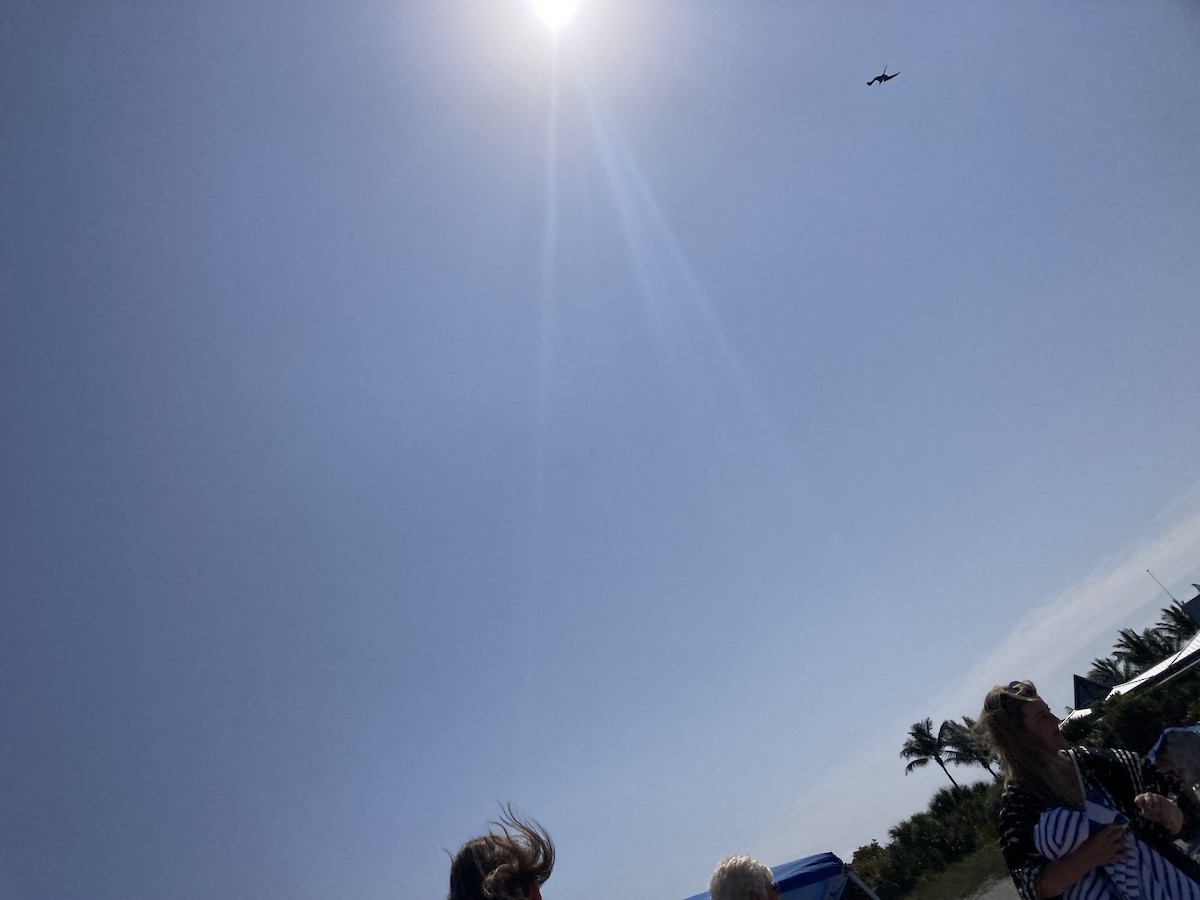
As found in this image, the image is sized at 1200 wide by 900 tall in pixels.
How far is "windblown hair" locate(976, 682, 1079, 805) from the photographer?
2.51 meters

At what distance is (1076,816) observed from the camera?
2.37 metres

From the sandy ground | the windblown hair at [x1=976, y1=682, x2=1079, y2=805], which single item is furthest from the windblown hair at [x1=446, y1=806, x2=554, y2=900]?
the sandy ground

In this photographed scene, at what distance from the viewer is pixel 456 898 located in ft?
6.70

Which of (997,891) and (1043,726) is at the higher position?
(1043,726)

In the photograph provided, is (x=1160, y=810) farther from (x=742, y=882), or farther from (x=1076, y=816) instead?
(x=742, y=882)

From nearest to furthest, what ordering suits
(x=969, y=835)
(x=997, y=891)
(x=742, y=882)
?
1. (x=742, y=882)
2. (x=997, y=891)
3. (x=969, y=835)

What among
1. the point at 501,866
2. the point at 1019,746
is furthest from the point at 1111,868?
the point at 501,866

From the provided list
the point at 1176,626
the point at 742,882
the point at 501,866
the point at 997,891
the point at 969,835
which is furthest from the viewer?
the point at 1176,626

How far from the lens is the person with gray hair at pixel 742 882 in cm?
287

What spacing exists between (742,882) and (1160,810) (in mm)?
1632

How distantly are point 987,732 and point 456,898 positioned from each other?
7.25 feet

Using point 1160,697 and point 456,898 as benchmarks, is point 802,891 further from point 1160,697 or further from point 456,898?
point 1160,697

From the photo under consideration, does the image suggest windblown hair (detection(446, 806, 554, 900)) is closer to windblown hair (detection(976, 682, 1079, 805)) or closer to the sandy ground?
windblown hair (detection(976, 682, 1079, 805))

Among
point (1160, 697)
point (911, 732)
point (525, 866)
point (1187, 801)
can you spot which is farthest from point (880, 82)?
point (911, 732)
